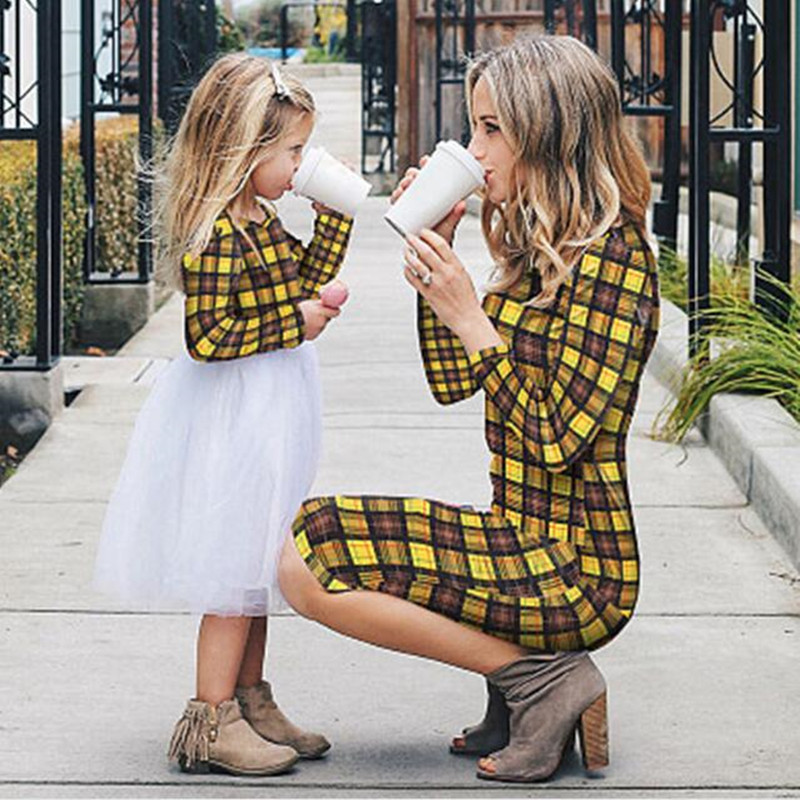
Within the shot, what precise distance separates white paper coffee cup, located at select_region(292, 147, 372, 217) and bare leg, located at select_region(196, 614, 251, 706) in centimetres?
87

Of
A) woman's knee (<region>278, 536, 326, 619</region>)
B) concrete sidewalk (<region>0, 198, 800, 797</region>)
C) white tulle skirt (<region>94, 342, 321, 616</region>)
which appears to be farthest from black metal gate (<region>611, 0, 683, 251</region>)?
woman's knee (<region>278, 536, 326, 619</region>)

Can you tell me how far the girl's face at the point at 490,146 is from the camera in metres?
4.34

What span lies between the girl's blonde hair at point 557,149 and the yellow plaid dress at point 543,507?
49 mm

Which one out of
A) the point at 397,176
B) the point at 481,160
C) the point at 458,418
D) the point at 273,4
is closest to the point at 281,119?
the point at 481,160

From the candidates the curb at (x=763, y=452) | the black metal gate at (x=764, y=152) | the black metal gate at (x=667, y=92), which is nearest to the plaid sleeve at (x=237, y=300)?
the curb at (x=763, y=452)

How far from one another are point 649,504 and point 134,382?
308cm

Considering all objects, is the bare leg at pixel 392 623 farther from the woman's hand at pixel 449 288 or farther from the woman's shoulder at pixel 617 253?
the woman's shoulder at pixel 617 253

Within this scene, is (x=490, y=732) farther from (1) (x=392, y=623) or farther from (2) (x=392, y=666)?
(2) (x=392, y=666)

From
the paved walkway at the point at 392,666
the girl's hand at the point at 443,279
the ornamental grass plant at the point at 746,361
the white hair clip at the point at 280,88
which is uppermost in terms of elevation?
the white hair clip at the point at 280,88

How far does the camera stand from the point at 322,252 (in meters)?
4.73

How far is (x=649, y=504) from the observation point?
285 inches

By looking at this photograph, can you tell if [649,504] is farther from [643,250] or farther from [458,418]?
[643,250]

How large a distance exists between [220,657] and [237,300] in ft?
2.36

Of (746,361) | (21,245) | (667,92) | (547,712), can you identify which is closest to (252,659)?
(547,712)
